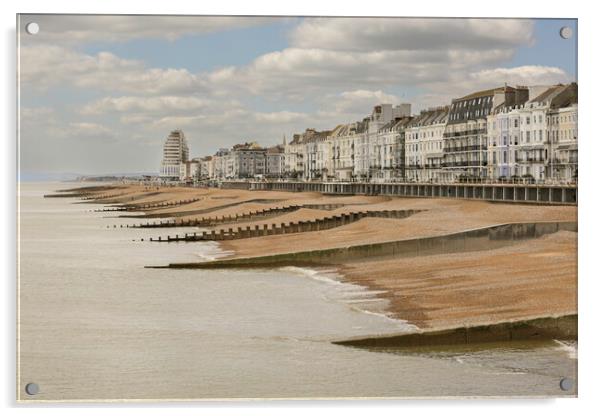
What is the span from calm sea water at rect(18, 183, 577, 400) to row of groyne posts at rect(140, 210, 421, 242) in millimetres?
927

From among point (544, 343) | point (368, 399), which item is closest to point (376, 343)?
point (368, 399)

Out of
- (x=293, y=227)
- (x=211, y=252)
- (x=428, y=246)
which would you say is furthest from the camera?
(x=293, y=227)

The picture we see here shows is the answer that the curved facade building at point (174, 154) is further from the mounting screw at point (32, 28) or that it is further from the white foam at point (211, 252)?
the mounting screw at point (32, 28)

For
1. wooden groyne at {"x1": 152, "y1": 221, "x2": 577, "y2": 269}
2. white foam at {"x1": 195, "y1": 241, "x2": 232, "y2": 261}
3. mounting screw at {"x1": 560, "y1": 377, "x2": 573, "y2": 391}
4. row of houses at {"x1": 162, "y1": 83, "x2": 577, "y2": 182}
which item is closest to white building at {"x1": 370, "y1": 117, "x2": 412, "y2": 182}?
row of houses at {"x1": 162, "y1": 83, "x2": 577, "y2": 182}

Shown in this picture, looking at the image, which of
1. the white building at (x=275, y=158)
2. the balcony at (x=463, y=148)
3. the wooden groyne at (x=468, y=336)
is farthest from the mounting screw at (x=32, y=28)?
the balcony at (x=463, y=148)

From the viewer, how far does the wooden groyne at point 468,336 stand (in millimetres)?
7664

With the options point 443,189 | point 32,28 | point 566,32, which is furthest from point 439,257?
point 32,28

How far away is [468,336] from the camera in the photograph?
7734mm

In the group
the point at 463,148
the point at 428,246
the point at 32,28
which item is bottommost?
the point at 428,246

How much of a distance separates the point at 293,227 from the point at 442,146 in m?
1.72

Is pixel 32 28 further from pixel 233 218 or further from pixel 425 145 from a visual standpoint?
pixel 425 145

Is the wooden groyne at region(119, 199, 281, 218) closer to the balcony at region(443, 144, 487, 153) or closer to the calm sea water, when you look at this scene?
the calm sea water

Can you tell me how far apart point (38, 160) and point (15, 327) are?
4.87ft
